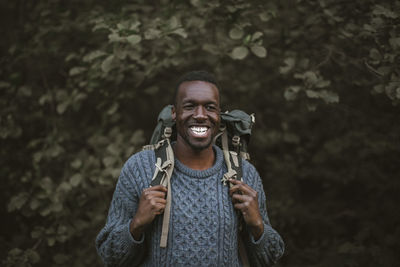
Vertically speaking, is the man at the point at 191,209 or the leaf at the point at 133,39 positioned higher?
the leaf at the point at 133,39

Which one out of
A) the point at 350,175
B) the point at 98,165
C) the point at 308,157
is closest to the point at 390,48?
the point at 350,175

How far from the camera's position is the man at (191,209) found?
1.89 metres

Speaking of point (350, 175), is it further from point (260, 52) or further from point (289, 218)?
point (260, 52)

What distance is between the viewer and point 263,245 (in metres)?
1.98

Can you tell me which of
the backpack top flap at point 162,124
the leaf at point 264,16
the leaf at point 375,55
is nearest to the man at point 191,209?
the backpack top flap at point 162,124

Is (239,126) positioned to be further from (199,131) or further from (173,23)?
(173,23)

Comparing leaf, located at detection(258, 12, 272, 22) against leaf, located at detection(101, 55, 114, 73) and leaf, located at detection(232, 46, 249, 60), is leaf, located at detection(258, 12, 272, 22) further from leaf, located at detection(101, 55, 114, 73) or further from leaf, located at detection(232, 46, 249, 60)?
leaf, located at detection(101, 55, 114, 73)

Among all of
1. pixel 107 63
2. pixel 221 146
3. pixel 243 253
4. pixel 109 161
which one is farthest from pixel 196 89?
pixel 109 161

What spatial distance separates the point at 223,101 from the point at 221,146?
1.74 metres

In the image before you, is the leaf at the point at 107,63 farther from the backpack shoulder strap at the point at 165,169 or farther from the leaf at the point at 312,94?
the leaf at the point at 312,94

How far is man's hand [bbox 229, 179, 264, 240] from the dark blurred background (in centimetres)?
112

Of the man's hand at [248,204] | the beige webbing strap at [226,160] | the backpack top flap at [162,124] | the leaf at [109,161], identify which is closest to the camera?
the man's hand at [248,204]

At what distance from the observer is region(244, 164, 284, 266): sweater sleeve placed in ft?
6.50

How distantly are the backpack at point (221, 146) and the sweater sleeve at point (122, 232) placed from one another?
0.49ft
